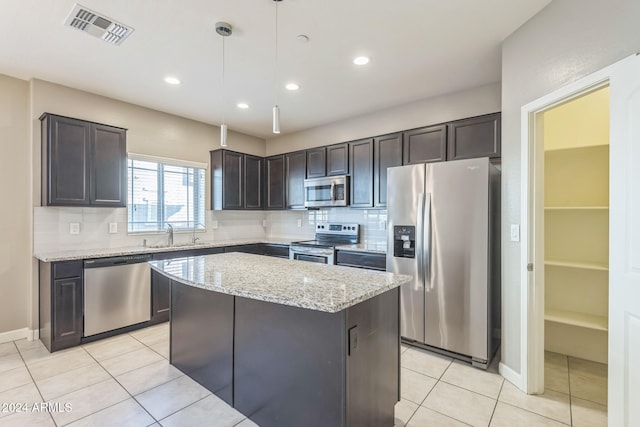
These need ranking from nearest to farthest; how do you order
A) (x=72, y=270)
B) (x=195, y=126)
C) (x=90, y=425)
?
(x=90, y=425), (x=72, y=270), (x=195, y=126)

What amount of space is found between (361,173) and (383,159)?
371 millimetres

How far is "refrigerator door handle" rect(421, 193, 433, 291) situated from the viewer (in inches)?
115

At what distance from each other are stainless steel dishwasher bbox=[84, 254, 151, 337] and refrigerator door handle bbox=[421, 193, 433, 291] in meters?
3.13

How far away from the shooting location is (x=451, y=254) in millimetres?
2807

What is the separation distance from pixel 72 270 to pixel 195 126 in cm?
258

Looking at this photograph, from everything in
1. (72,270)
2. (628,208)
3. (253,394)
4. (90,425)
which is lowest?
(90,425)

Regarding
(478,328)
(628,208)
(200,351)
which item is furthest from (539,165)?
(200,351)

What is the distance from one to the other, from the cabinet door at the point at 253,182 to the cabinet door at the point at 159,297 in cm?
178

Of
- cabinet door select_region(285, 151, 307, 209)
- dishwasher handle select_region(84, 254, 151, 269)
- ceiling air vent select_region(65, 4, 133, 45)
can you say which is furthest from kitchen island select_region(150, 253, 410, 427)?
cabinet door select_region(285, 151, 307, 209)

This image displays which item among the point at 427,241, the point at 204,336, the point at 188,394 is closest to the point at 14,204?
the point at 204,336

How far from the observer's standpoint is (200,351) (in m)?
2.33

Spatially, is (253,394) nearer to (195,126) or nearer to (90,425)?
(90,425)

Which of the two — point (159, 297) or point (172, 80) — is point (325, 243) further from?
point (172, 80)

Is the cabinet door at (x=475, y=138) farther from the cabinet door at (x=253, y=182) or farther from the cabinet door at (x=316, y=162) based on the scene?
the cabinet door at (x=253, y=182)
